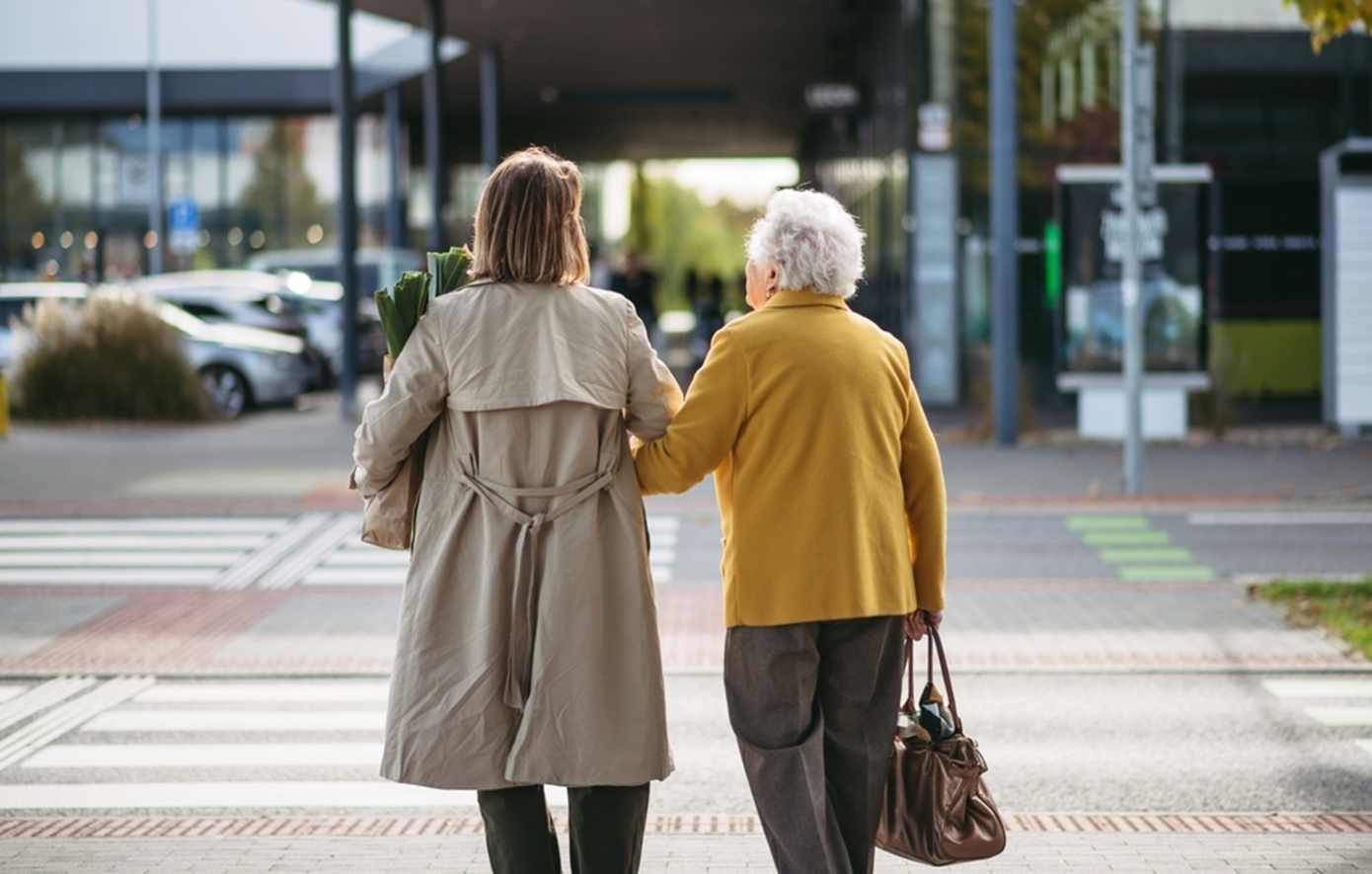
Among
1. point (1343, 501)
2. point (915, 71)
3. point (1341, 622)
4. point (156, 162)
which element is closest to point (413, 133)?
point (156, 162)

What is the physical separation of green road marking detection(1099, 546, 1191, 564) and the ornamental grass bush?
1305 cm

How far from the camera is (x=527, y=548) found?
4.34 m

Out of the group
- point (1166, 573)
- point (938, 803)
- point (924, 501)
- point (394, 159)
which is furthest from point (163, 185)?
point (938, 803)

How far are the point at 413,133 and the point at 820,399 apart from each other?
4505 cm

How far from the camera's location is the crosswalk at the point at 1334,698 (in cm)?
762

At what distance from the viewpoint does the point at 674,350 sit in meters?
45.6

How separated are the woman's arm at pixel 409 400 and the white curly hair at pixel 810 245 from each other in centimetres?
82

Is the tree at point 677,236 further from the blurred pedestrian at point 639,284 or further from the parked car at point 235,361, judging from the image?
the parked car at point 235,361

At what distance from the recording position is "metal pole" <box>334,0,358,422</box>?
2303cm

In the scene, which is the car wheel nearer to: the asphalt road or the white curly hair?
the asphalt road

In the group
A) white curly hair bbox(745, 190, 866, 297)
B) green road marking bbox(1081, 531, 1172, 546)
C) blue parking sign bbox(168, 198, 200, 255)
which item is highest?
blue parking sign bbox(168, 198, 200, 255)

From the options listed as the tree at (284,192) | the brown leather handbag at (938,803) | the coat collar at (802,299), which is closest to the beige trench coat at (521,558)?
the coat collar at (802,299)

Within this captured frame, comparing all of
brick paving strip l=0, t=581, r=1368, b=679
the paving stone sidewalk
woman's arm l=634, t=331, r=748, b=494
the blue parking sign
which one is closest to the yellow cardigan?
woman's arm l=634, t=331, r=748, b=494

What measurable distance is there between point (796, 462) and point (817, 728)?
62cm
